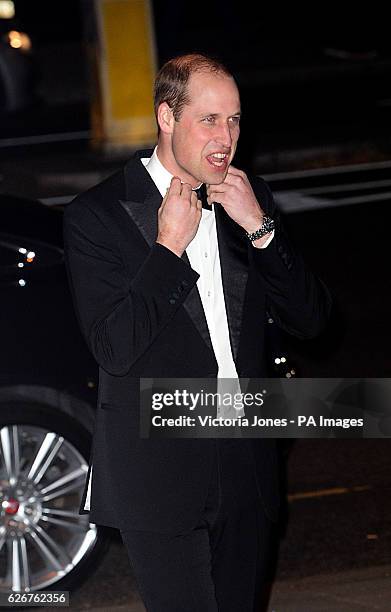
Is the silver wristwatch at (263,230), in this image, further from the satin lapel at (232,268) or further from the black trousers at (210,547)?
the black trousers at (210,547)

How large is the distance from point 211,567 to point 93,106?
12.2 meters

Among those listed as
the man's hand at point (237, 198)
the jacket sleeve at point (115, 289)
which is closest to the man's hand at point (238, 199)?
the man's hand at point (237, 198)

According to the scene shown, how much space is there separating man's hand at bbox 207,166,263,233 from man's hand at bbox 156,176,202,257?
100mm

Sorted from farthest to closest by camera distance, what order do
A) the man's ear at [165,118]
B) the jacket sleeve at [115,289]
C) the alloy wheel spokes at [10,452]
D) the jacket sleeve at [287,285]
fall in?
the alloy wheel spokes at [10,452]
the jacket sleeve at [287,285]
the man's ear at [165,118]
the jacket sleeve at [115,289]

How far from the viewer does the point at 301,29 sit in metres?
23.0

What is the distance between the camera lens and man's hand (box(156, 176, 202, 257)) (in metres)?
3.27

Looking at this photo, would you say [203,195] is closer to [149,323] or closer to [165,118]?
[165,118]

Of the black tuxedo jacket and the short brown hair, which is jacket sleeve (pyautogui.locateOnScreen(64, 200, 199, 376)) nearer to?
the black tuxedo jacket

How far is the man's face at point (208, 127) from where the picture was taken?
3299mm

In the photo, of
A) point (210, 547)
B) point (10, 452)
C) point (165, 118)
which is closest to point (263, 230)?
point (165, 118)

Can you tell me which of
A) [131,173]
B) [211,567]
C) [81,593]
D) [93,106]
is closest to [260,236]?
[131,173]

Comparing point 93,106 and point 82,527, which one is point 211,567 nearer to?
point 82,527

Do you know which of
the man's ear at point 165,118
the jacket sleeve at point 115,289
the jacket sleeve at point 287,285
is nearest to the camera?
the jacket sleeve at point 115,289

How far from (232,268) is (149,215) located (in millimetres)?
242
